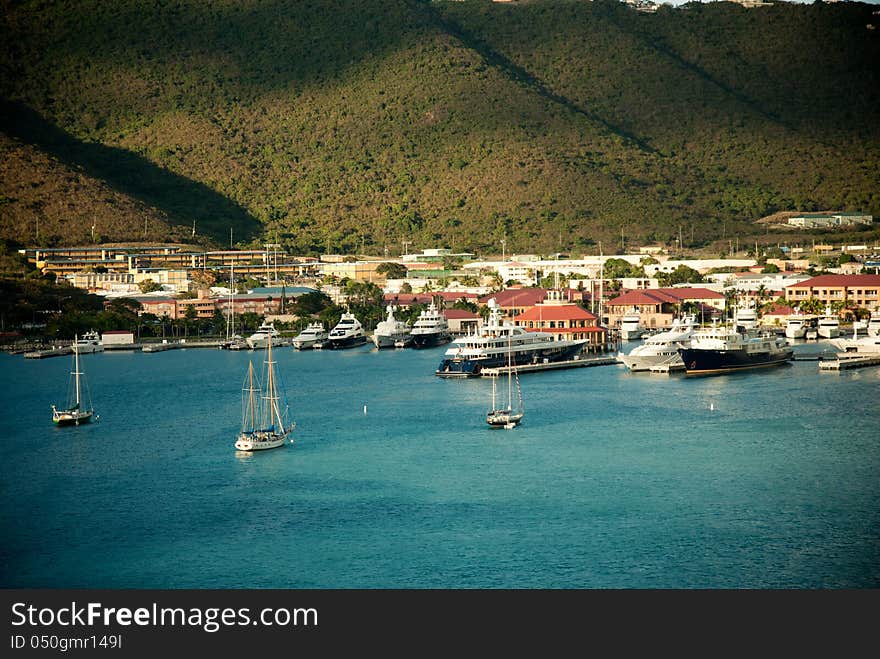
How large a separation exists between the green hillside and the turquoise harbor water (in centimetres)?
6686

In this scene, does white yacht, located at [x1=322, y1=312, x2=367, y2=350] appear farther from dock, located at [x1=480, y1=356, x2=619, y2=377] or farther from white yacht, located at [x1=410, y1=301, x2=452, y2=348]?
dock, located at [x1=480, y1=356, x2=619, y2=377]

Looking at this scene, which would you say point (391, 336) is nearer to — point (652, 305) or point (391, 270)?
point (652, 305)

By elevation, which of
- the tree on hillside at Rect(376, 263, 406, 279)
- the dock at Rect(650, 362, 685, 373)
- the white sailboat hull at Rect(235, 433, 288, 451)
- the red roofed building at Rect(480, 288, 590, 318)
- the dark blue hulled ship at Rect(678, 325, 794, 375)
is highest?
the tree on hillside at Rect(376, 263, 406, 279)

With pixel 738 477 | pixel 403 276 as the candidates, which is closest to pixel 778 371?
pixel 738 477

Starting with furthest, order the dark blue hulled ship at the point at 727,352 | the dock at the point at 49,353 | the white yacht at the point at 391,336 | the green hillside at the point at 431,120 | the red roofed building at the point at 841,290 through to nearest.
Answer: the green hillside at the point at 431,120
the red roofed building at the point at 841,290
the white yacht at the point at 391,336
the dock at the point at 49,353
the dark blue hulled ship at the point at 727,352

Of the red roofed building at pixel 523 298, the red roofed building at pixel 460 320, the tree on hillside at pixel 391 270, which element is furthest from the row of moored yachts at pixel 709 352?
the tree on hillside at pixel 391 270

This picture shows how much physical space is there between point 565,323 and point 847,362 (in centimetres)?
1249

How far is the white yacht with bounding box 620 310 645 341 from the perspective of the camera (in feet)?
208

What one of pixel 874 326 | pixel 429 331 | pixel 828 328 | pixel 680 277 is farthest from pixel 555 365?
pixel 680 277

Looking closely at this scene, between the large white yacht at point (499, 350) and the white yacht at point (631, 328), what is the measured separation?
857 cm

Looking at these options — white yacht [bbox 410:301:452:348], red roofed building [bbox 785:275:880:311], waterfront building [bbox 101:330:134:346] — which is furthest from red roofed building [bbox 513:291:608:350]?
waterfront building [bbox 101:330:134:346]

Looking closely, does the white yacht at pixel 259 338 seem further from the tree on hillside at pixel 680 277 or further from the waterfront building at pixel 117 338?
the tree on hillside at pixel 680 277

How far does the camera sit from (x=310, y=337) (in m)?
65.2

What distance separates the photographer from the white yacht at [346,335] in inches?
2534
